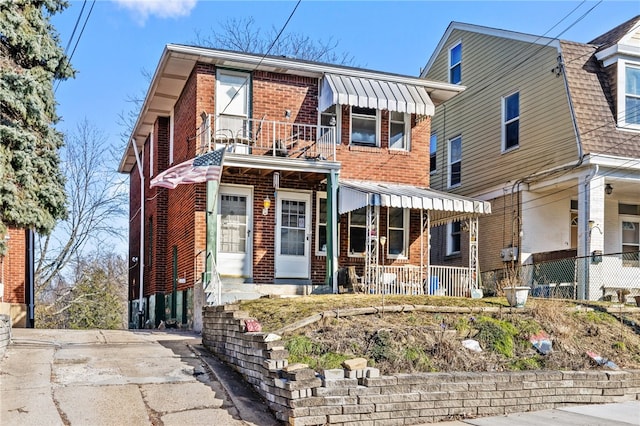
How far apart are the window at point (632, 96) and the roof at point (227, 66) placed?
4289 mm

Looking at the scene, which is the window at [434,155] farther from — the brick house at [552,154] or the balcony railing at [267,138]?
the balcony railing at [267,138]

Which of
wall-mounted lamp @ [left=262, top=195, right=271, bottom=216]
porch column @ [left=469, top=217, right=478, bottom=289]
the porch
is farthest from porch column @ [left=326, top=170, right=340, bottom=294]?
porch column @ [left=469, top=217, right=478, bottom=289]

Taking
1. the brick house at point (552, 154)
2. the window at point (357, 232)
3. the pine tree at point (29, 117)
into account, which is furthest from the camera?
the window at point (357, 232)

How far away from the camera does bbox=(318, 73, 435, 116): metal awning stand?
15430 mm

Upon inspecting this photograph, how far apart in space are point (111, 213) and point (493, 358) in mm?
23880

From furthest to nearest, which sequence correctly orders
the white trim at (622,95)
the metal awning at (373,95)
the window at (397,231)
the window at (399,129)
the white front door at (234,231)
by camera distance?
the window at (399,129), the white trim at (622,95), the window at (397,231), the metal awning at (373,95), the white front door at (234,231)

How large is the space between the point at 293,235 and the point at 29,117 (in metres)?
6.57

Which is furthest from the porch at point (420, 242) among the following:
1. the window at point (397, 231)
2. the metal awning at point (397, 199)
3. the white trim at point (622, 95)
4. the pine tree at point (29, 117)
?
the pine tree at point (29, 117)

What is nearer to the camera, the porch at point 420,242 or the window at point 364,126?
the porch at point 420,242

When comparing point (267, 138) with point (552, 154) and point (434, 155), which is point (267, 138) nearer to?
point (552, 154)

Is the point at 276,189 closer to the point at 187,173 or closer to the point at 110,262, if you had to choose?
the point at 187,173

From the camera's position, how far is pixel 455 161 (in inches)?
847

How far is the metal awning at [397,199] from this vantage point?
14172 millimetres

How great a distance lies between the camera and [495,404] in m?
8.20
